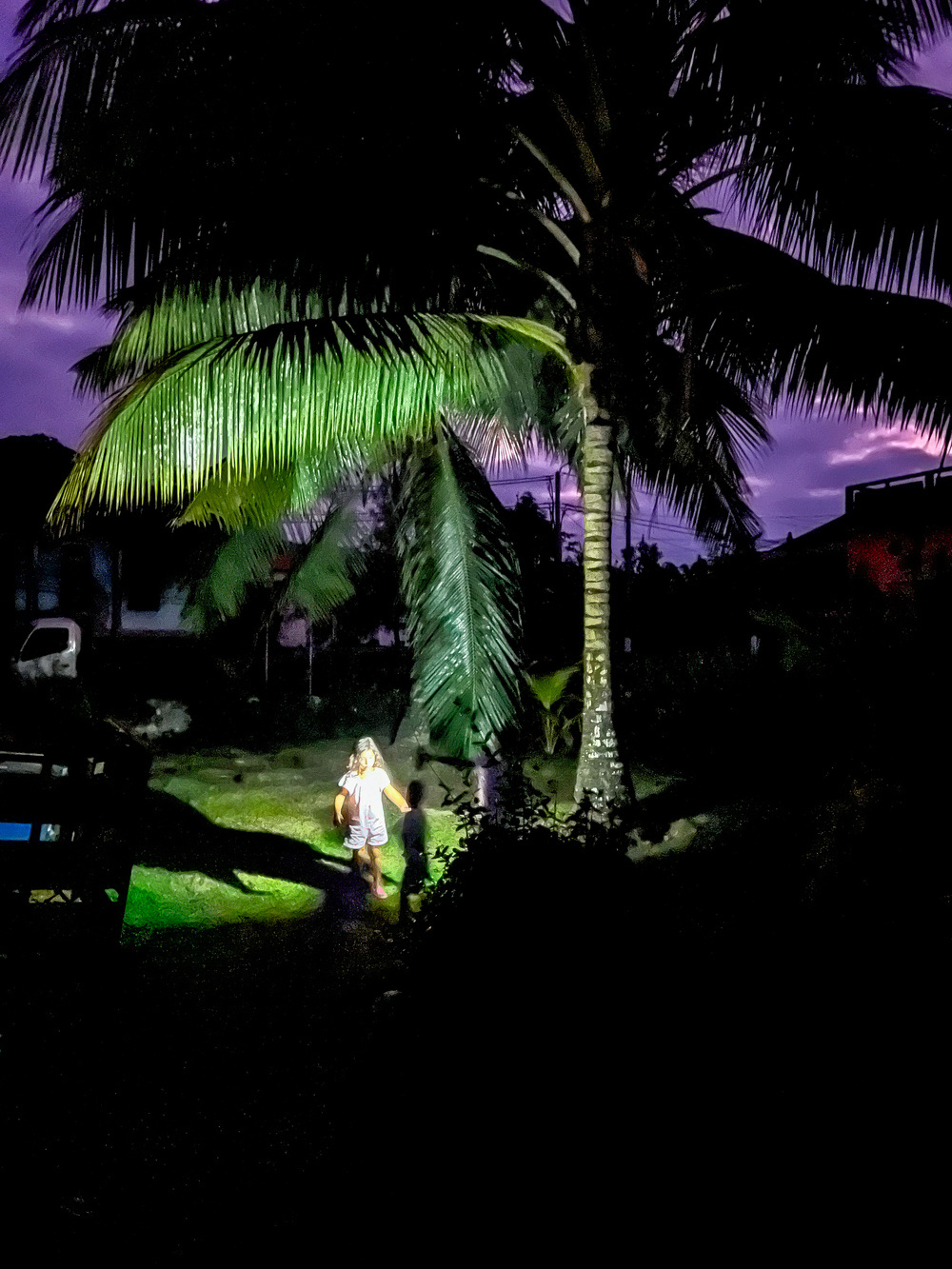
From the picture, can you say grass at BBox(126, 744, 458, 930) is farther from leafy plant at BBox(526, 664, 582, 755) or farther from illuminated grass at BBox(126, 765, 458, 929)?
leafy plant at BBox(526, 664, 582, 755)

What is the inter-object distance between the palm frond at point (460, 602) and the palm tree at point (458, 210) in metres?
0.10

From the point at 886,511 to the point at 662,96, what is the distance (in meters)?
12.7

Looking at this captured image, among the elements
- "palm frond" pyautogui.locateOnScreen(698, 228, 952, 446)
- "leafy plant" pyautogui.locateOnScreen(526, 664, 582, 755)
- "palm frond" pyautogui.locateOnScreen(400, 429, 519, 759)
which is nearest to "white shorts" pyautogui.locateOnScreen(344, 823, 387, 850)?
"palm frond" pyautogui.locateOnScreen(400, 429, 519, 759)

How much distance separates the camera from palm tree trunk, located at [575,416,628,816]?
22.5 ft

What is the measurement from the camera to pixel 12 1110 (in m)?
3.91

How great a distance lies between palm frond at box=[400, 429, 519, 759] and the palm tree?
0.10 m

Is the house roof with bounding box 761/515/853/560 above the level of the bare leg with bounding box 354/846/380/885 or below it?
above

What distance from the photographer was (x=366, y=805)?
23.6ft

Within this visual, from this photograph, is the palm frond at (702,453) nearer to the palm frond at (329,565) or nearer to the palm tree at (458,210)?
the palm tree at (458,210)

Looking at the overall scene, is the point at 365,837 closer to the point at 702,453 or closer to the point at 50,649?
the point at 702,453

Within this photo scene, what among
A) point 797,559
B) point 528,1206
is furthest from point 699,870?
point 797,559

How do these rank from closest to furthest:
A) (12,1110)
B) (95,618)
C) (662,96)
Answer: (12,1110), (662,96), (95,618)

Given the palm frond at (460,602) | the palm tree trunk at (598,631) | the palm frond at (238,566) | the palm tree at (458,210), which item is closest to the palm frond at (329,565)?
the palm frond at (238,566)

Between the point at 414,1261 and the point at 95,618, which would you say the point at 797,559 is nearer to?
the point at 95,618
